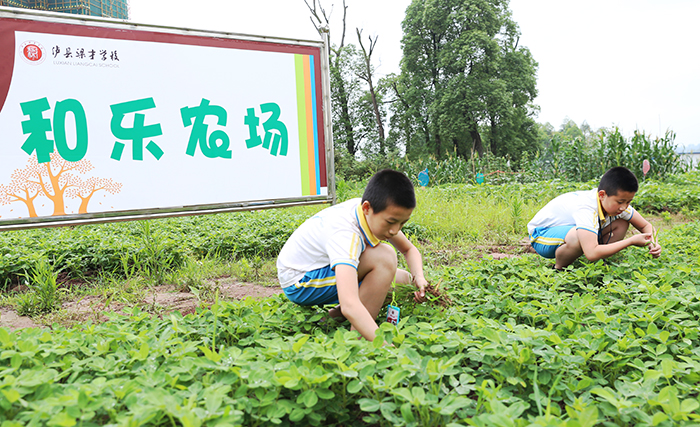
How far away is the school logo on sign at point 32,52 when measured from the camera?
346cm

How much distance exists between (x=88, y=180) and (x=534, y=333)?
Answer: 3.67 meters

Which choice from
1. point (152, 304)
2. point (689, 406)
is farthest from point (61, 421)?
point (152, 304)

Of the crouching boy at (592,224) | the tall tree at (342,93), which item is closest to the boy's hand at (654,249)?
the crouching boy at (592,224)

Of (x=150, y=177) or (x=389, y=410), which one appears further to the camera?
(x=150, y=177)

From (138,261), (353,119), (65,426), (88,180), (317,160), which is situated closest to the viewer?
(65,426)

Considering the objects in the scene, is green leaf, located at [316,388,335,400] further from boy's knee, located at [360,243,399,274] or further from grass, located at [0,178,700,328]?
grass, located at [0,178,700,328]

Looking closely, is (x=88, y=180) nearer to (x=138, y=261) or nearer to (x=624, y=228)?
(x=138, y=261)

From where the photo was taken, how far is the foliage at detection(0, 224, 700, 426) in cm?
125

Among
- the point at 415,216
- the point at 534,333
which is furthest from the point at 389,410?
the point at 415,216

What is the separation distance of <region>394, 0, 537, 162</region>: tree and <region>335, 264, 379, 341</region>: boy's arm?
24.8 metres

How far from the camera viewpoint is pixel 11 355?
61.6 inches

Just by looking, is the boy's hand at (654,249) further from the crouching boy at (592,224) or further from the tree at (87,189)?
the tree at (87,189)

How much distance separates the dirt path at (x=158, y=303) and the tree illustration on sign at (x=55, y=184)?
0.85 m

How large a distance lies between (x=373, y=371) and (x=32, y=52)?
385 centimetres
